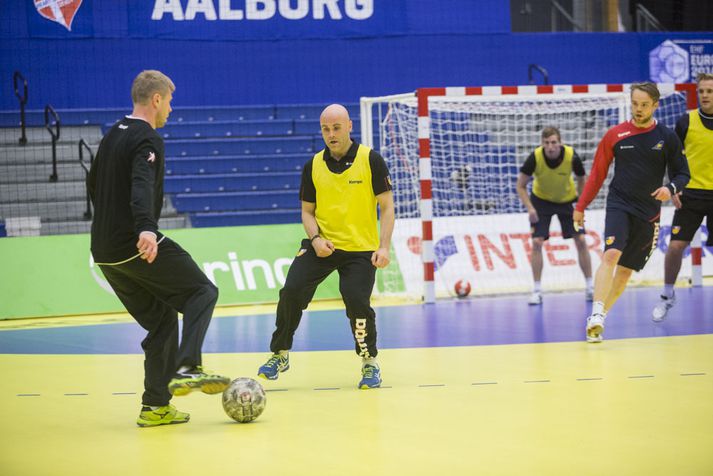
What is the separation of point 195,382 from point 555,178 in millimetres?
8325

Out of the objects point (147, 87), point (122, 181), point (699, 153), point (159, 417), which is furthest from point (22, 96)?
point (159, 417)

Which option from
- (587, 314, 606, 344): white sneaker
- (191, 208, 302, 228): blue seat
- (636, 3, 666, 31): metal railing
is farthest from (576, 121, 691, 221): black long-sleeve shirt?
(636, 3, 666, 31): metal railing

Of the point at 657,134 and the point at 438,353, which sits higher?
the point at 657,134

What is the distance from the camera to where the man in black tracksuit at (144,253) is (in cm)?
561

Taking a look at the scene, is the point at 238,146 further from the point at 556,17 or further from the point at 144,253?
the point at 144,253

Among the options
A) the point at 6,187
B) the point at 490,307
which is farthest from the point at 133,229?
the point at 6,187

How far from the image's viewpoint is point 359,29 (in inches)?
778

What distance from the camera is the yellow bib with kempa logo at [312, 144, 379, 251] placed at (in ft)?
23.8

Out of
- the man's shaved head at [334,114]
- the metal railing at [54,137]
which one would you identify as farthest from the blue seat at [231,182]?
the man's shaved head at [334,114]

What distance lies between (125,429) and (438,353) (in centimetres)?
358

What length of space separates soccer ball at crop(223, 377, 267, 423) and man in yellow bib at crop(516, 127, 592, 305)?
295 inches

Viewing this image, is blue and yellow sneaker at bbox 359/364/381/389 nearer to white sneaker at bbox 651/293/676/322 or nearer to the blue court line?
the blue court line

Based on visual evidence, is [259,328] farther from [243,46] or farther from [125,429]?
[243,46]

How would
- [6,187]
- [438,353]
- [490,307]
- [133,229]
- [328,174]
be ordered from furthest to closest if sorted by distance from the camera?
[6,187] < [490,307] < [438,353] < [328,174] < [133,229]
